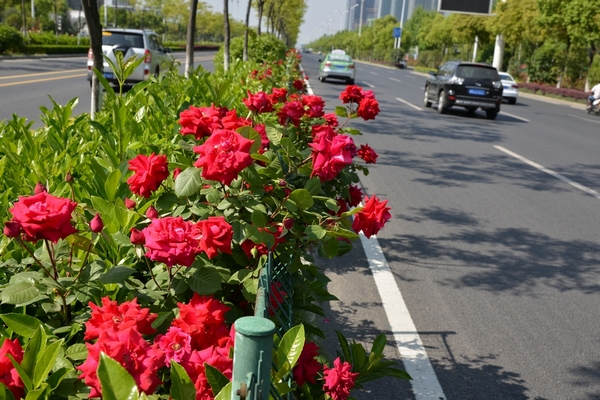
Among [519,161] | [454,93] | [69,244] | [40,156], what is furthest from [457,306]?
[454,93]

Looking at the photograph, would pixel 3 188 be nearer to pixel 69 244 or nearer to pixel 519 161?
pixel 69 244

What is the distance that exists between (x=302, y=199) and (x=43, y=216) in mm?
926

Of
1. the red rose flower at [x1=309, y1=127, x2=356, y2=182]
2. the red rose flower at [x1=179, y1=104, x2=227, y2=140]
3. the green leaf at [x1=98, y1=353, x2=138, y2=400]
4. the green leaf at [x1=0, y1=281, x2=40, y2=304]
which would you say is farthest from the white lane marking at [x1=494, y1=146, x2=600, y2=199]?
the green leaf at [x1=98, y1=353, x2=138, y2=400]

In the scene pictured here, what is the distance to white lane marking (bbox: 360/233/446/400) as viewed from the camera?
3798 mm

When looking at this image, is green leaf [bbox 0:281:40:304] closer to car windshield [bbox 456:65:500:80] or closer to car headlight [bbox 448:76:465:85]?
car headlight [bbox 448:76:465:85]

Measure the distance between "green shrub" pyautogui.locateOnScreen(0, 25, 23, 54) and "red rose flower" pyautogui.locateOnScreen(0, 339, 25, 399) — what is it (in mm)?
34235

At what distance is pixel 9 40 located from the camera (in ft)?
107

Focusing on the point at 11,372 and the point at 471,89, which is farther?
the point at 471,89

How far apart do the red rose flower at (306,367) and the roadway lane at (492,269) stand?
1945mm

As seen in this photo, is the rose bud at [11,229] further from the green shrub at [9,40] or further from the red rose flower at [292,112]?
the green shrub at [9,40]

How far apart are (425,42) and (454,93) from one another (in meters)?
71.4

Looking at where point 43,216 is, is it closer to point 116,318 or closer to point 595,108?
point 116,318

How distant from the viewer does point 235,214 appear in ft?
7.25

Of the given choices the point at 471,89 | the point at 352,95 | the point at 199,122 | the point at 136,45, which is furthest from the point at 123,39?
the point at 199,122
